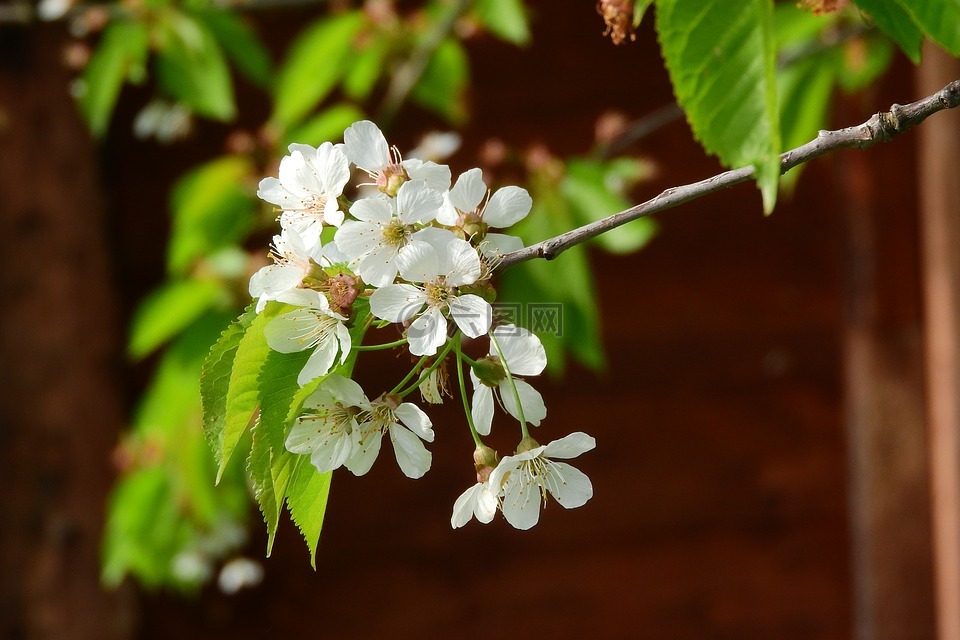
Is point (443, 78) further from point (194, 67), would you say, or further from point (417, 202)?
point (417, 202)

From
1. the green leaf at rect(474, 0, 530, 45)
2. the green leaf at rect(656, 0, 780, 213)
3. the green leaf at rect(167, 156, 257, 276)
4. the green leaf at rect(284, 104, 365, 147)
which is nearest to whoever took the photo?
the green leaf at rect(656, 0, 780, 213)

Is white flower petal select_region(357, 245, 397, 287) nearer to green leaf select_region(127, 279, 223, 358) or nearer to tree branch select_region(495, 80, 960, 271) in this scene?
tree branch select_region(495, 80, 960, 271)

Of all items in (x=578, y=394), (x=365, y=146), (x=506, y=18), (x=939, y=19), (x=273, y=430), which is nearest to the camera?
(x=939, y=19)

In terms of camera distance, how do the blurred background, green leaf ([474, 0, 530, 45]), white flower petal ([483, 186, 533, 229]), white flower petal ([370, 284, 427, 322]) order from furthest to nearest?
the blurred background, green leaf ([474, 0, 530, 45]), white flower petal ([483, 186, 533, 229]), white flower petal ([370, 284, 427, 322])

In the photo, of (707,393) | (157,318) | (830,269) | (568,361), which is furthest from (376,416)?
(830,269)

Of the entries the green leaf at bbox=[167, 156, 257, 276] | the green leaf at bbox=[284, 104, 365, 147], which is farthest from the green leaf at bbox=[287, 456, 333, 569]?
the green leaf at bbox=[167, 156, 257, 276]

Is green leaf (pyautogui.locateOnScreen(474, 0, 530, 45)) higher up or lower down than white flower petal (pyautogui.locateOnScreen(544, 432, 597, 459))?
higher up

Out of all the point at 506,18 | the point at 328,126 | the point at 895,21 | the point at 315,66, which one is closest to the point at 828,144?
the point at 895,21
